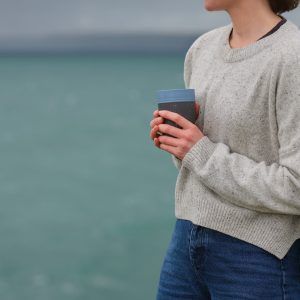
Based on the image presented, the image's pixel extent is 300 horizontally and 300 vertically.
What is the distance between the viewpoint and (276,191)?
1167mm

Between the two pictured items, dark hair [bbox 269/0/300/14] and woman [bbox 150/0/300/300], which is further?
dark hair [bbox 269/0/300/14]

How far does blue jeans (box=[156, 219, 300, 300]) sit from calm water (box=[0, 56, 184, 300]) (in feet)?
8.55

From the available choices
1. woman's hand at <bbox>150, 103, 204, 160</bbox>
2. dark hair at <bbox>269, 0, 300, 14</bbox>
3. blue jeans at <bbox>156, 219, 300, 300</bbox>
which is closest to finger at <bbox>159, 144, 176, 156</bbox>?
woman's hand at <bbox>150, 103, 204, 160</bbox>

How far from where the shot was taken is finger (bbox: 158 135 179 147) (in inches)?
49.5

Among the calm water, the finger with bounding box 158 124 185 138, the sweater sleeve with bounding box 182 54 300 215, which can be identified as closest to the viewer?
the sweater sleeve with bounding box 182 54 300 215

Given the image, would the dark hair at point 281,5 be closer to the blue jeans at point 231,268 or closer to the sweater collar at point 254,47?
the sweater collar at point 254,47

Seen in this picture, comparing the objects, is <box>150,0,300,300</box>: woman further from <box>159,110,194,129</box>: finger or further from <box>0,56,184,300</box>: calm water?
<box>0,56,184,300</box>: calm water

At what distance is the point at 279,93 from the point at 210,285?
0.37 m

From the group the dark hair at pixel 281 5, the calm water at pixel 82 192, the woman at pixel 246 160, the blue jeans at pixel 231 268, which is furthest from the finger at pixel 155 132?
the calm water at pixel 82 192

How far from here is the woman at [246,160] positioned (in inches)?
45.9

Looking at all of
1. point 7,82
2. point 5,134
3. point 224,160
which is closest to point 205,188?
point 224,160

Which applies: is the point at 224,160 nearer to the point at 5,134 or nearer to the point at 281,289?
the point at 281,289

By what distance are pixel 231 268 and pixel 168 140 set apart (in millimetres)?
252

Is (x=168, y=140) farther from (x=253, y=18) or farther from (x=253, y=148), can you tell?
(x=253, y=18)
